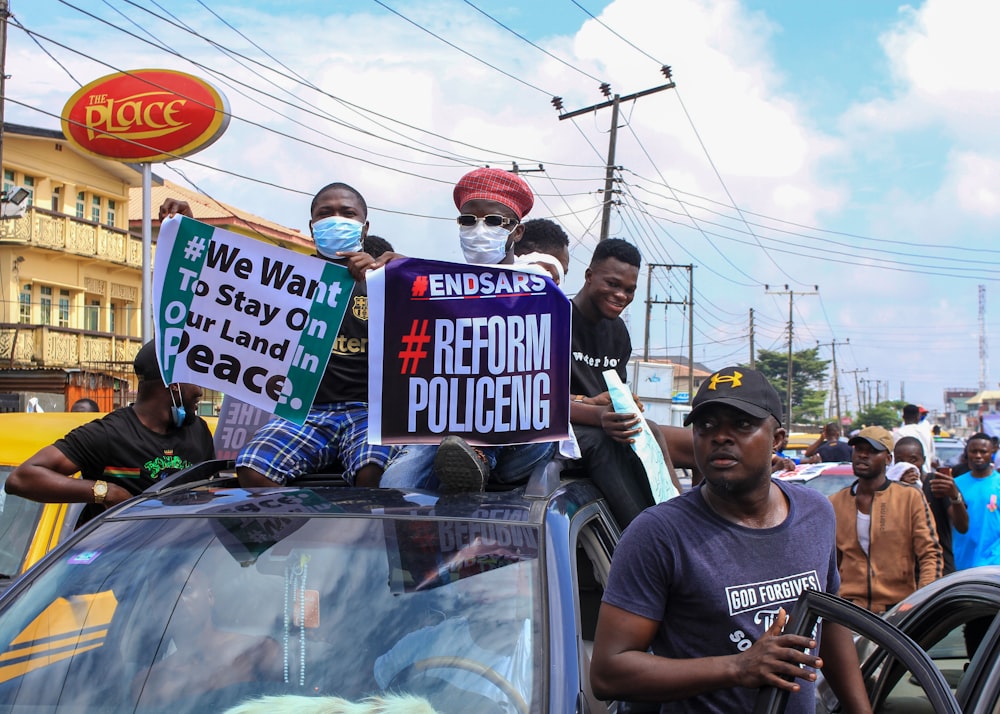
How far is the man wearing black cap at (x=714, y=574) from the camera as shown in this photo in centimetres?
244

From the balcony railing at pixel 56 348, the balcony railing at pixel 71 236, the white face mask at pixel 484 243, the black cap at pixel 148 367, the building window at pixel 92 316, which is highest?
the balcony railing at pixel 71 236

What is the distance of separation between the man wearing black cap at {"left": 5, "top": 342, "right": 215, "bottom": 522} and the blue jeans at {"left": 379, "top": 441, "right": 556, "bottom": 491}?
126 centimetres

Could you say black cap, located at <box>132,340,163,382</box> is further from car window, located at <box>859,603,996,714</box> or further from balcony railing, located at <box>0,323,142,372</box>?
balcony railing, located at <box>0,323,142,372</box>

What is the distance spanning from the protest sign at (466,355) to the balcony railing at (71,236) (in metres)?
28.6

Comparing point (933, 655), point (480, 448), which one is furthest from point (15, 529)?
point (933, 655)

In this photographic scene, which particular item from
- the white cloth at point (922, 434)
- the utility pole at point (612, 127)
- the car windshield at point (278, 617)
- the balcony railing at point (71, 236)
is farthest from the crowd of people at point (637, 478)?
the balcony railing at point (71, 236)

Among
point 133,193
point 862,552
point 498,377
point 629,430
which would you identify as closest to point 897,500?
point 862,552

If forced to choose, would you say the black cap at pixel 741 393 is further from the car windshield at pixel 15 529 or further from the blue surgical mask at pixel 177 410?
the car windshield at pixel 15 529

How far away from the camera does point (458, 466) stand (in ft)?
10.3

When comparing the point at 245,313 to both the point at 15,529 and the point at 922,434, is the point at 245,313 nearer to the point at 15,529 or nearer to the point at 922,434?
the point at 15,529

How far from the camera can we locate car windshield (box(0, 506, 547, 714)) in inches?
101

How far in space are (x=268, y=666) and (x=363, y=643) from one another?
244mm

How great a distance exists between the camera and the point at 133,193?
42250 mm

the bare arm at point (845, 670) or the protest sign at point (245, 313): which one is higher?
the protest sign at point (245, 313)
